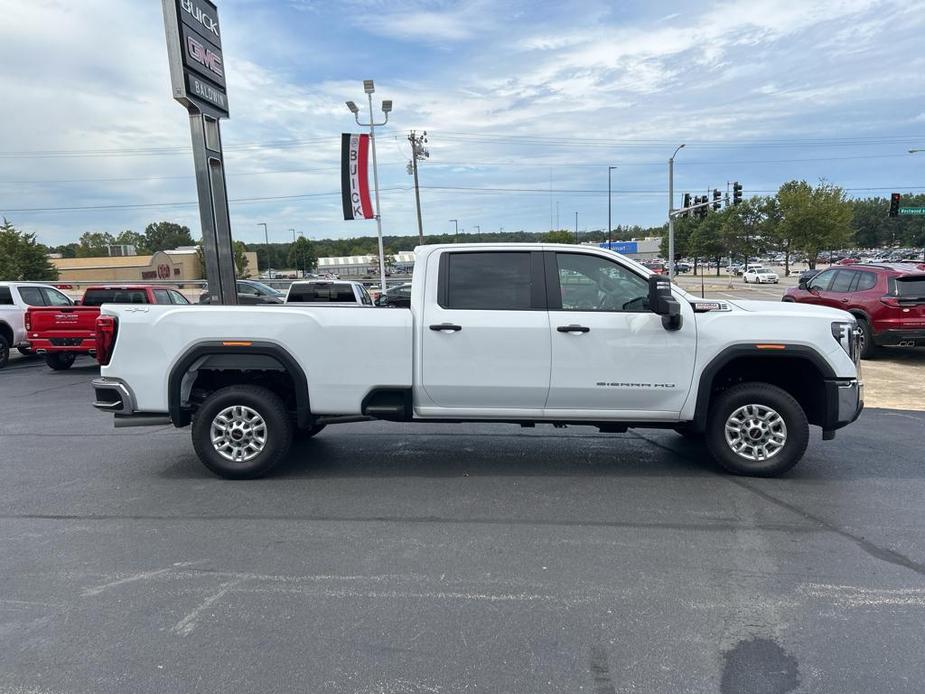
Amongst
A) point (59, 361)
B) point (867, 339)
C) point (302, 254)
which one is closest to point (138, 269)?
point (302, 254)

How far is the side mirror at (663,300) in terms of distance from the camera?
4977 millimetres

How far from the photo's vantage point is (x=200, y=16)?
924cm

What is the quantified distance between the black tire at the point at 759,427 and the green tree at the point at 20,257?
145 ft

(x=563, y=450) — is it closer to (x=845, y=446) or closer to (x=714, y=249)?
(x=845, y=446)

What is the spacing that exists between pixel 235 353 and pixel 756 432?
4.53m

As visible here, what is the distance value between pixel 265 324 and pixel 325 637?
9.55 feet

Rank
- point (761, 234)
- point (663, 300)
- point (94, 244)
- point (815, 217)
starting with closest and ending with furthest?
point (663, 300) < point (815, 217) < point (761, 234) < point (94, 244)

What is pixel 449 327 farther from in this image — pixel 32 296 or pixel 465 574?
pixel 32 296

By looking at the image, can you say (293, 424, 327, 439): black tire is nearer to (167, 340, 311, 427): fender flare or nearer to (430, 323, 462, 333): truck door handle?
(167, 340, 311, 427): fender flare

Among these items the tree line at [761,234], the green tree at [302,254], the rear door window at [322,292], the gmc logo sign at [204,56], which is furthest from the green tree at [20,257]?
the green tree at [302,254]

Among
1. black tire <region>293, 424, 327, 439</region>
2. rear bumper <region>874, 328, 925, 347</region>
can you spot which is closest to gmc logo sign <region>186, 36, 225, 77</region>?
black tire <region>293, 424, 327, 439</region>

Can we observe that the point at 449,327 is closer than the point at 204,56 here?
Yes

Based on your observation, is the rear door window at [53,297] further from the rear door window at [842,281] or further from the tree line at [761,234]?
the rear door window at [842,281]

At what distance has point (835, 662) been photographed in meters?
2.90
